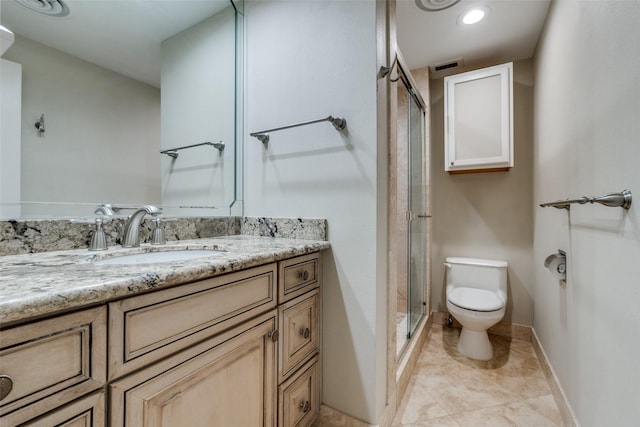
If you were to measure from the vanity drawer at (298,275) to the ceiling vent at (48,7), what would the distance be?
1148mm

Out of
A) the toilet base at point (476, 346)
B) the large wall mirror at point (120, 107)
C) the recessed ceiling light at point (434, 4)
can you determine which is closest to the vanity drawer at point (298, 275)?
the large wall mirror at point (120, 107)

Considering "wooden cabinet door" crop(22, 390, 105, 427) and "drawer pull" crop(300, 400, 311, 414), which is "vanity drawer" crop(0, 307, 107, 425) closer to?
"wooden cabinet door" crop(22, 390, 105, 427)

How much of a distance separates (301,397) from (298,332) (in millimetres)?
265

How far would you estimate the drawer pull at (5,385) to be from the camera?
383 millimetres

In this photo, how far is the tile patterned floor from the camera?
4.36 ft

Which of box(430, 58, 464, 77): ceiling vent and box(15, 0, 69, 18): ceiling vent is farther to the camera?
box(430, 58, 464, 77): ceiling vent

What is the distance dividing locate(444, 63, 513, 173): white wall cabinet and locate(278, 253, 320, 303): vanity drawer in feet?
5.33

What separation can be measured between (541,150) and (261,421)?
224 cm

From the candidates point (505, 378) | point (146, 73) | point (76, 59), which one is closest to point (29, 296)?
point (76, 59)

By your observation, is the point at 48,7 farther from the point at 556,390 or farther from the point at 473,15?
the point at 556,390

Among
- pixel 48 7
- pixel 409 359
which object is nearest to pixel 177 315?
pixel 48 7

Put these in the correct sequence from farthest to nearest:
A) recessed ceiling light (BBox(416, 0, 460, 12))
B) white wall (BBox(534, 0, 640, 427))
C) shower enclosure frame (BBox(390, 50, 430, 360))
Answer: shower enclosure frame (BBox(390, 50, 430, 360)), recessed ceiling light (BBox(416, 0, 460, 12)), white wall (BBox(534, 0, 640, 427))

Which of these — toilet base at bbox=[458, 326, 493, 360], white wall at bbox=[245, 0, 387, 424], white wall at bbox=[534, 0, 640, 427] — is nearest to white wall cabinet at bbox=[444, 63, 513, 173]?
white wall at bbox=[534, 0, 640, 427]

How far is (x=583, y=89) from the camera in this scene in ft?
3.72
